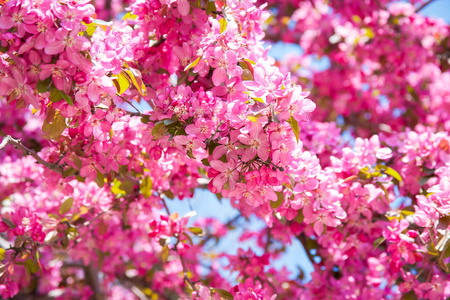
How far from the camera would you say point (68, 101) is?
145cm

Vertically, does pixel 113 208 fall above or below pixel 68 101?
below

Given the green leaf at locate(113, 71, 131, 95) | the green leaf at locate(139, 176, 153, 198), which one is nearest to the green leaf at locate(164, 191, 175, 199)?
the green leaf at locate(139, 176, 153, 198)

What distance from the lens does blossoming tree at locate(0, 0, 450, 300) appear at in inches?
59.1

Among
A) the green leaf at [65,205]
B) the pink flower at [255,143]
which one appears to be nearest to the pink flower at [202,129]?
the pink flower at [255,143]

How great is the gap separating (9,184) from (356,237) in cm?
256

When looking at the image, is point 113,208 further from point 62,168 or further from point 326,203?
point 326,203

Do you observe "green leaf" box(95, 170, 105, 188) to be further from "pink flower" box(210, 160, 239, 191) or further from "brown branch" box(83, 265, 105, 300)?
"brown branch" box(83, 265, 105, 300)

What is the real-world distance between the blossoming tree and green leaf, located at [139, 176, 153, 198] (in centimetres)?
1

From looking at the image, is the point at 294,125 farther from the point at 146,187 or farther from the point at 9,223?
the point at 9,223

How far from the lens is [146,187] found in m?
2.22

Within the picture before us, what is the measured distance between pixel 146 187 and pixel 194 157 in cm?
59

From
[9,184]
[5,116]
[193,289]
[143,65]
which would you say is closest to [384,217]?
[193,289]

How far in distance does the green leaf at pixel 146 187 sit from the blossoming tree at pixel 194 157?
0.04 ft

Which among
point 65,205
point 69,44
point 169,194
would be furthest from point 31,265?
point 69,44
